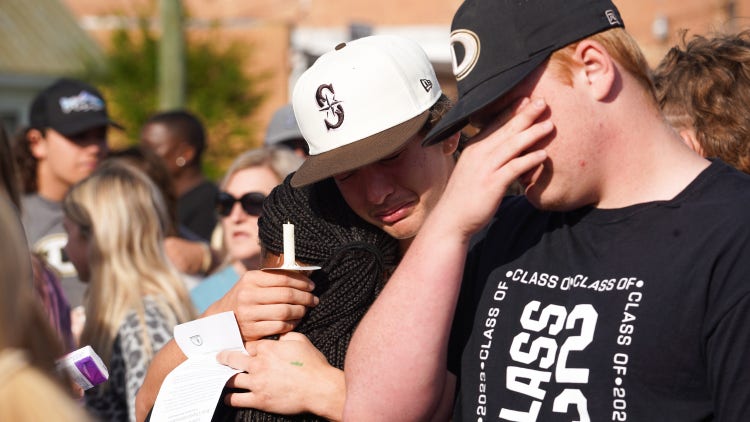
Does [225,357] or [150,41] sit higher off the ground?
[150,41]

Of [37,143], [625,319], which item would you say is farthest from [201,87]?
Result: [625,319]

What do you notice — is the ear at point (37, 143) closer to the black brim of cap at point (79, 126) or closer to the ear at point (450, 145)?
the black brim of cap at point (79, 126)

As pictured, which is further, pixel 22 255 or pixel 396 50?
pixel 396 50

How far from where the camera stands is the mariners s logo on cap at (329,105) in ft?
8.04

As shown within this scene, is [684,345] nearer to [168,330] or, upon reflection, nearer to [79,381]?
[79,381]

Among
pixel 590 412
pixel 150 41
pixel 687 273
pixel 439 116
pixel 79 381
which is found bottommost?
pixel 590 412

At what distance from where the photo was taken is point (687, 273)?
1819 millimetres

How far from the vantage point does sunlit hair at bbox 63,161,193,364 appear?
4.00m

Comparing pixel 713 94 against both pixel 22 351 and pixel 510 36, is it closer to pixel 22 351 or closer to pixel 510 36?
pixel 510 36

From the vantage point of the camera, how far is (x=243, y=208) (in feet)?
15.5

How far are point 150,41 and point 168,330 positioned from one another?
16405mm

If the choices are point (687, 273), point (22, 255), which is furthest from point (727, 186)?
point (22, 255)

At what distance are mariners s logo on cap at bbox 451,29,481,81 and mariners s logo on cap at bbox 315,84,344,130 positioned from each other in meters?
0.42

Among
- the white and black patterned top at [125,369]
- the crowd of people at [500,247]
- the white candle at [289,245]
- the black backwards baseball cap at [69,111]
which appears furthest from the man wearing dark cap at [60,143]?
the white candle at [289,245]
